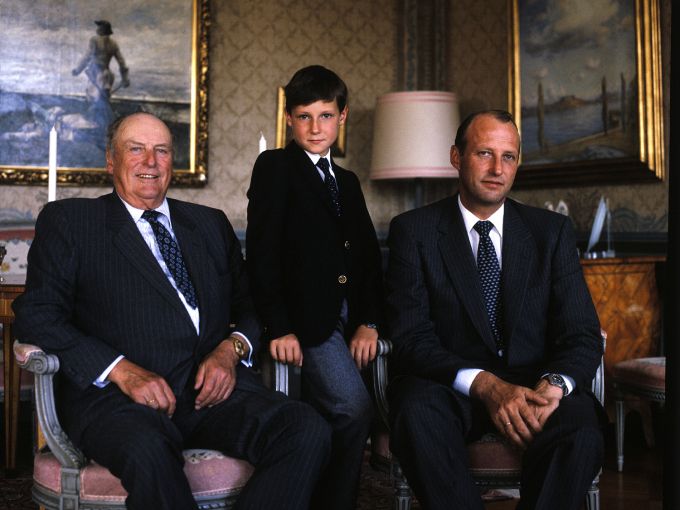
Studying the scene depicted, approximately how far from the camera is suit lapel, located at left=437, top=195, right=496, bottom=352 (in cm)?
223

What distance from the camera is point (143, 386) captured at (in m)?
1.89

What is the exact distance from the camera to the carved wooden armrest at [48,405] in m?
1.80

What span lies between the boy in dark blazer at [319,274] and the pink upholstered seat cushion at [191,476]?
1.27ft

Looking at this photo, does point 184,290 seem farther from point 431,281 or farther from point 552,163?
point 552,163

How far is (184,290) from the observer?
7.06 ft

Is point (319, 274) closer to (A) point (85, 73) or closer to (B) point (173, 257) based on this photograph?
(B) point (173, 257)

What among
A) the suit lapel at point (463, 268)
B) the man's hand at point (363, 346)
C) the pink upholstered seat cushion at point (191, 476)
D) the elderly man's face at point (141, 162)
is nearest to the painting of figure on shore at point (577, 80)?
the suit lapel at point (463, 268)

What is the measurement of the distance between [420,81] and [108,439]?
15.0ft

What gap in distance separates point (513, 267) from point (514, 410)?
523 mm

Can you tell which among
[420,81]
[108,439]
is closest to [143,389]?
[108,439]

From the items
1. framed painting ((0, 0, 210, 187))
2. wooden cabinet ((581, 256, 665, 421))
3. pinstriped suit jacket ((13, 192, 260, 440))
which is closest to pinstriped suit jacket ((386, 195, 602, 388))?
pinstriped suit jacket ((13, 192, 260, 440))

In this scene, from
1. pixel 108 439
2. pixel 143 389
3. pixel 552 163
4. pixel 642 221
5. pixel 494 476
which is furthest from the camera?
pixel 552 163

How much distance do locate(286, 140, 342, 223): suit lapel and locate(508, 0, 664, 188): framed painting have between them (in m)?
2.47

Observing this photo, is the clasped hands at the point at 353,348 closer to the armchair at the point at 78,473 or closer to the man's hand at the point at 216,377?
the man's hand at the point at 216,377
